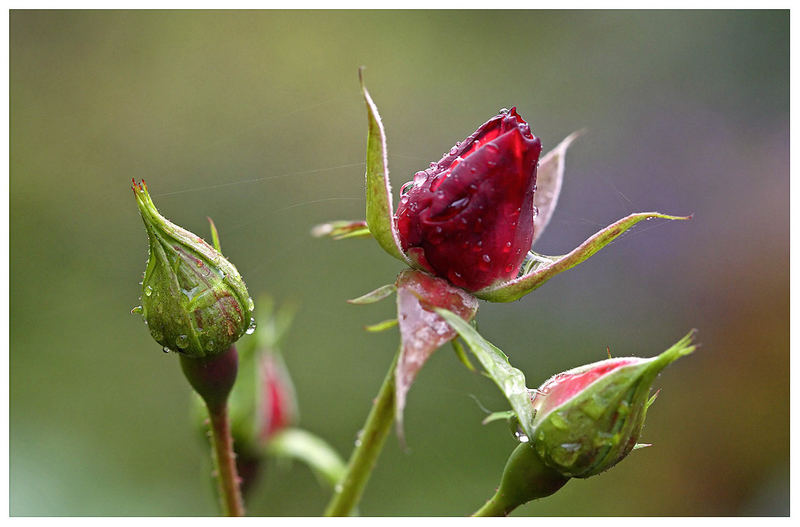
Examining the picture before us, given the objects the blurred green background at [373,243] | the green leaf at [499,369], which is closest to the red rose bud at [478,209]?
the green leaf at [499,369]

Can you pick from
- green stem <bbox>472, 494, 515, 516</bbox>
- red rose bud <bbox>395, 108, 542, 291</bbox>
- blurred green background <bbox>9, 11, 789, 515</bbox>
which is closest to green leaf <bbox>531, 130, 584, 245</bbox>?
red rose bud <bbox>395, 108, 542, 291</bbox>

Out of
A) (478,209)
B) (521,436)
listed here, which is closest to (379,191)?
(478,209)

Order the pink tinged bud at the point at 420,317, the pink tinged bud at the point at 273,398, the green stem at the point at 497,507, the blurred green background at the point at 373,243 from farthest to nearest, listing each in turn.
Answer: the blurred green background at the point at 373,243 < the pink tinged bud at the point at 273,398 < the green stem at the point at 497,507 < the pink tinged bud at the point at 420,317

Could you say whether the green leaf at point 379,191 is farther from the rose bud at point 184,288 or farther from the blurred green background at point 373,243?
the blurred green background at point 373,243

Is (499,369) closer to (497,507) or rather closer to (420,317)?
(420,317)

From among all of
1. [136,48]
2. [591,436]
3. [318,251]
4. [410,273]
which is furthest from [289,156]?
[591,436]

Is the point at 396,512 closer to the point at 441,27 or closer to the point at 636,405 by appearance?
the point at 636,405
